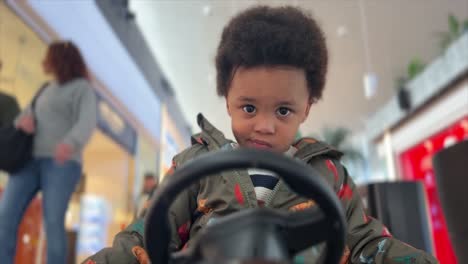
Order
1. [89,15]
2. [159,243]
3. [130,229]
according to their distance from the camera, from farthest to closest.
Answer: [89,15]
[130,229]
[159,243]

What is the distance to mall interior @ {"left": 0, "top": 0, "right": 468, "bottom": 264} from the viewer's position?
1036mm

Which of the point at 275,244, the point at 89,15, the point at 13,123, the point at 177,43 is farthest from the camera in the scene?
the point at 89,15

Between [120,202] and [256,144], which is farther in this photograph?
[120,202]

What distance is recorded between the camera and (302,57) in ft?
2.32

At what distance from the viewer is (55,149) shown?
1535 mm

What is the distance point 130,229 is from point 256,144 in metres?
0.26

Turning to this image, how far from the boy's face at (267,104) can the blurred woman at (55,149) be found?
3.38ft

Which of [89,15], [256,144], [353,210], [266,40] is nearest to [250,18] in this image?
[266,40]

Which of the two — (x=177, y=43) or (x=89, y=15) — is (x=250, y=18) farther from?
(x=89, y=15)

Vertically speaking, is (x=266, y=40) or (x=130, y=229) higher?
(x=266, y=40)

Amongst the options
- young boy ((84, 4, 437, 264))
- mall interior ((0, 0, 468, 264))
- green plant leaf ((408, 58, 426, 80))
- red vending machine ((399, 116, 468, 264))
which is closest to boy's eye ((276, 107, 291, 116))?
young boy ((84, 4, 437, 264))

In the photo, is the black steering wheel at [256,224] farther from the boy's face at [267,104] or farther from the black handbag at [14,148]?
the black handbag at [14,148]

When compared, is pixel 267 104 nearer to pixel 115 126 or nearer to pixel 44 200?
pixel 44 200

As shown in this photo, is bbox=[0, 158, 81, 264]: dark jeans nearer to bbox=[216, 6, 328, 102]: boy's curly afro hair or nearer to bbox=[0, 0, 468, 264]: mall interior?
bbox=[0, 0, 468, 264]: mall interior
